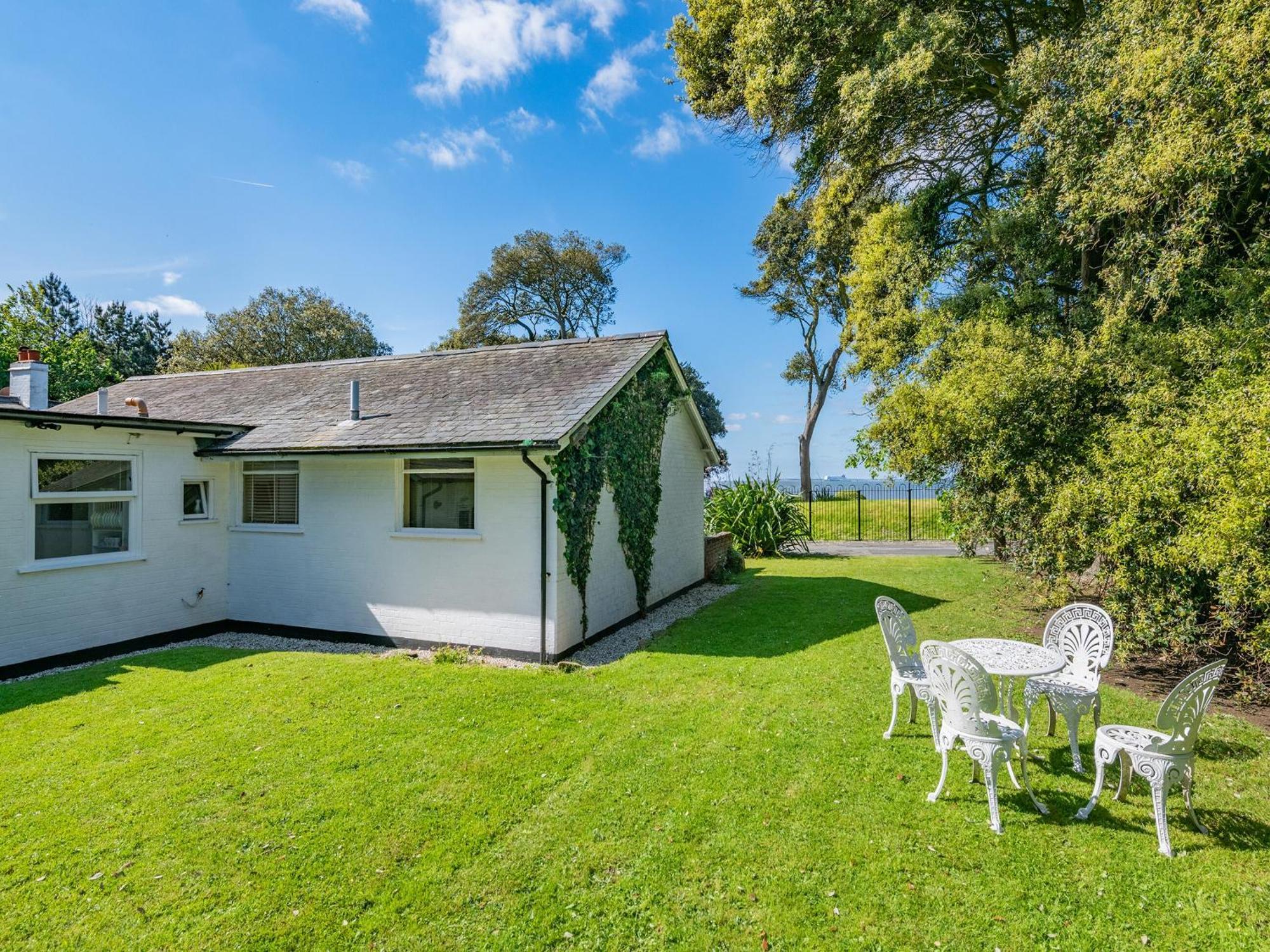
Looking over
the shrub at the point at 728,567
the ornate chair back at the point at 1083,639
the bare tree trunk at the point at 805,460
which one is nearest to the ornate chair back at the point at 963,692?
the ornate chair back at the point at 1083,639

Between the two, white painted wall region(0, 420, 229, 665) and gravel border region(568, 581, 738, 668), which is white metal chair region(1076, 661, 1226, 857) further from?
white painted wall region(0, 420, 229, 665)

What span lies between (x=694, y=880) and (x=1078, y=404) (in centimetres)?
905

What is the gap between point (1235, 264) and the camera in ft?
26.4

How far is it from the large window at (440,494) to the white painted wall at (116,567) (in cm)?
392

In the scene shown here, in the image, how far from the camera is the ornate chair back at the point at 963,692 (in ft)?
13.6

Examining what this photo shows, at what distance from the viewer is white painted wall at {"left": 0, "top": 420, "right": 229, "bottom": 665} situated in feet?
25.0

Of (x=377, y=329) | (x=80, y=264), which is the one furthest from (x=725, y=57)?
(x=377, y=329)

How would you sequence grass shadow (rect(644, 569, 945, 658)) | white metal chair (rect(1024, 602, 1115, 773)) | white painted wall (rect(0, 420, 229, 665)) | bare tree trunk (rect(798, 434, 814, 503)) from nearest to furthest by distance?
white metal chair (rect(1024, 602, 1115, 773)) < white painted wall (rect(0, 420, 229, 665)) < grass shadow (rect(644, 569, 945, 658)) < bare tree trunk (rect(798, 434, 814, 503))

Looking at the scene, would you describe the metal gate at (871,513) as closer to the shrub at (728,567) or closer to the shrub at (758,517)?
the shrub at (758,517)

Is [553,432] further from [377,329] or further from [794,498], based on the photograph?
[377,329]

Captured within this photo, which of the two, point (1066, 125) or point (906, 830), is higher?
point (1066, 125)

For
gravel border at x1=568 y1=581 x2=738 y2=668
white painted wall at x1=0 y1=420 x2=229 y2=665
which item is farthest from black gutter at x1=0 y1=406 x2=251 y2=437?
gravel border at x1=568 y1=581 x2=738 y2=668

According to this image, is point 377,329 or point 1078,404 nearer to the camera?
point 1078,404

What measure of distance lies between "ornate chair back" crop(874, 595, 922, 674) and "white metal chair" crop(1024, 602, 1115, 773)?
38.8 inches
